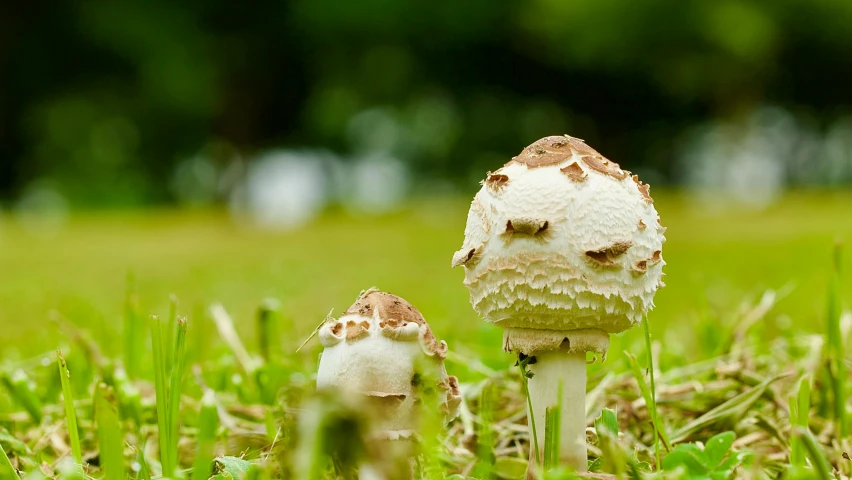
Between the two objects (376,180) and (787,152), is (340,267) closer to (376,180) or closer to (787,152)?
(376,180)

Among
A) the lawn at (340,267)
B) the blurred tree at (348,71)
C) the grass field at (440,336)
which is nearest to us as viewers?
the grass field at (440,336)

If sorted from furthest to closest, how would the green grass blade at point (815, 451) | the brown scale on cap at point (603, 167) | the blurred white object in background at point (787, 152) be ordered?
the blurred white object in background at point (787, 152)
the brown scale on cap at point (603, 167)
the green grass blade at point (815, 451)

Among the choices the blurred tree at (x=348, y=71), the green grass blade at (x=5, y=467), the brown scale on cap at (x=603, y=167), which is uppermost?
the blurred tree at (x=348, y=71)

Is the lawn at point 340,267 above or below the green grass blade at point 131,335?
above

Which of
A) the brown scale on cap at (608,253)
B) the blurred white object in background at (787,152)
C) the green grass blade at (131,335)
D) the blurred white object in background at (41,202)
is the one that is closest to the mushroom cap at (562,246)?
the brown scale on cap at (608,253)

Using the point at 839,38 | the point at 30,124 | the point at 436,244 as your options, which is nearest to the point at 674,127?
Result: the point at 839,38

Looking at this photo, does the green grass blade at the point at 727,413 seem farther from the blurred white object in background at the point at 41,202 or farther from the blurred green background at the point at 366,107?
the blurred white object in background at the point at 41,202

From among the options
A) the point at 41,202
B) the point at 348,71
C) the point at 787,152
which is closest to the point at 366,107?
the point at 348,71
